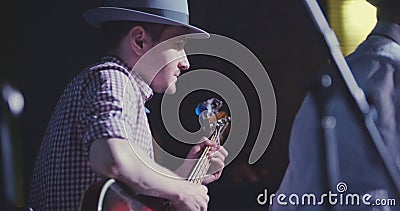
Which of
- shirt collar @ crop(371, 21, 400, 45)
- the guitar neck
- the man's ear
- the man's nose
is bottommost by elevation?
the guitar neck

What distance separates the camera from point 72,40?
285cm

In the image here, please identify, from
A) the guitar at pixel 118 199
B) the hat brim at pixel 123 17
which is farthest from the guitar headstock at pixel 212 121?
the hat brim at pixel 123 17

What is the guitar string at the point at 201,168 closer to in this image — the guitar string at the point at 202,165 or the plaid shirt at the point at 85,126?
the guitar string at the point at 202,165

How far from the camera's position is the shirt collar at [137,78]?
8.75 feet

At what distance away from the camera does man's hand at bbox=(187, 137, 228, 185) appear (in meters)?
2.79

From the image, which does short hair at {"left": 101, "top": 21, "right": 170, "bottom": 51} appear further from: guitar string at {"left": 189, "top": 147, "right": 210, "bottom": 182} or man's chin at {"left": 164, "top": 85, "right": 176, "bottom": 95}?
guitar string at {"left": 189, "top": 147, "right": 210, "bottom": 182}

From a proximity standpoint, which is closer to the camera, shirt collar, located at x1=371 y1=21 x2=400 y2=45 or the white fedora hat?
the white fedora hat

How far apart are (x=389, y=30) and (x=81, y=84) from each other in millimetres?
1030

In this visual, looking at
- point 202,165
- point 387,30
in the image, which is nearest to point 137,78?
point 202,165

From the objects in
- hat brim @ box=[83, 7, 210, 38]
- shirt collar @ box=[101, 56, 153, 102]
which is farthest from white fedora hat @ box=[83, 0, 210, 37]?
shirt collar @ box=[101, 56, 153, 102]

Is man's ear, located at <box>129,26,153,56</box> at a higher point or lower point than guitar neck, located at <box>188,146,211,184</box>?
higher

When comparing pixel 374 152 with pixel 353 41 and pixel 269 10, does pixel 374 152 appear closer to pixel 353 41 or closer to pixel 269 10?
pixel 353 41

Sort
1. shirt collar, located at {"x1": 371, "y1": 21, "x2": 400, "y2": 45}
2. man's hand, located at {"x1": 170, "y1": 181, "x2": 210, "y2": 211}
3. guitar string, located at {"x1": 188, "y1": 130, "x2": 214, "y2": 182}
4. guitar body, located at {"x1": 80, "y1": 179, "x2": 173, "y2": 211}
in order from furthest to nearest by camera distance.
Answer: shirt collar, located at {"x1": 371, "y1": 21, "x2": 400, "y2": 45} < guitar string, located at {"x1": 188, "y1": 130, "x2": 214, "y2": 182} < man's hand, located at {"x1": 170, "y1": 181, "x2": 210, "y2": 211} < guitar body, located at {"x1": 80, "y1": 179, "x2": 173, "y2": 211}

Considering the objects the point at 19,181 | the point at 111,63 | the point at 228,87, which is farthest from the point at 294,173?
the point at 19,181
